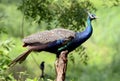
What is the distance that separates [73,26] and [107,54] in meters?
8.09

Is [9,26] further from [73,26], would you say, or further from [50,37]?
[50,37]

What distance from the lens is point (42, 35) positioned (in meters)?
6.27

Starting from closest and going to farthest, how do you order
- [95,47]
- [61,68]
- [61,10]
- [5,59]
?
[61,68], [5,59], [61,10], [95,47]

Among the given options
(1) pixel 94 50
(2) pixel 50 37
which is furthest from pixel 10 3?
(2) pixel 50 37

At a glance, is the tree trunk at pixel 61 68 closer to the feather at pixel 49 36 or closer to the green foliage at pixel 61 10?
the feather at pixel 49 36

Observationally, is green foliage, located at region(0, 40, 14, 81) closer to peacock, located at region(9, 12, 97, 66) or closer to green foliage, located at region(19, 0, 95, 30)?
peacock, located at region(9, 12, 97, 66)

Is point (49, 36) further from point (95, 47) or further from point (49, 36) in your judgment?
point (95, 47)

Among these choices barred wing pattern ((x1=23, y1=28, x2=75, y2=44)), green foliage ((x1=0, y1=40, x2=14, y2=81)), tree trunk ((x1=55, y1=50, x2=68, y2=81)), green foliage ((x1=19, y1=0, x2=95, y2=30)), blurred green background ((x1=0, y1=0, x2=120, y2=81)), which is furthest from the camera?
blurred green background ((x1=0, y1=0, x2=120, y2=81))

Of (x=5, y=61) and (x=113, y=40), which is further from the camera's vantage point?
(x=113, y=40)

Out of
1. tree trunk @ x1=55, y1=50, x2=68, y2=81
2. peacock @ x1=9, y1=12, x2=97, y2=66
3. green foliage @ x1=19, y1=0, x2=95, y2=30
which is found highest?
green foliage @ x1=19, y1=0, x2=95, y2=30

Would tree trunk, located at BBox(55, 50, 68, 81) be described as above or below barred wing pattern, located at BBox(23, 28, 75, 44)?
below

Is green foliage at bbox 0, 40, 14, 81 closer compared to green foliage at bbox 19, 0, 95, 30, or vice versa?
green foliage at bbox 0, 40, 14, 81

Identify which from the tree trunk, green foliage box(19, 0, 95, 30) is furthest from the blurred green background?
the tree trunk

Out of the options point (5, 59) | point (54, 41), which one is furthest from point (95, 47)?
point (5, 59)
